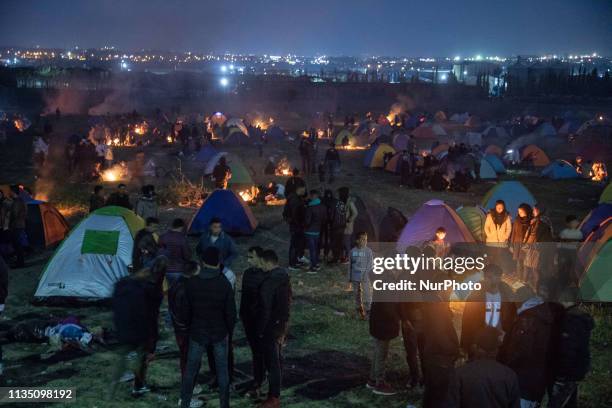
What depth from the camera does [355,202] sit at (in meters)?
11.4

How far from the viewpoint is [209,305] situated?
18.0 ft

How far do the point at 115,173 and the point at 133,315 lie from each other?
16.4 metres

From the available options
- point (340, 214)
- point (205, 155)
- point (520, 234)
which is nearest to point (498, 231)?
point (520, 234)

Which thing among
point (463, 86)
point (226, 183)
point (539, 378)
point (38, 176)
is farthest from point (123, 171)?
point (463, 86)

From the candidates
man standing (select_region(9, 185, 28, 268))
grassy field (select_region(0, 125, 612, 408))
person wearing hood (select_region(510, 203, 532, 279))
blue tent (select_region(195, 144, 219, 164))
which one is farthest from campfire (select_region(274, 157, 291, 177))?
person wearing hood (select_region(510, 203, 532, 279))

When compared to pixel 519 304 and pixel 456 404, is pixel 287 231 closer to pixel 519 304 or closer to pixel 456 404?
pixel 519 304

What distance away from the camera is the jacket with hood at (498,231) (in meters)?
10.7

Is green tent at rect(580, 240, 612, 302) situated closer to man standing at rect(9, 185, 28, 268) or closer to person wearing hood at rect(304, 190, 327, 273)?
person wearing hood at rect(304, 190, 327, 273)

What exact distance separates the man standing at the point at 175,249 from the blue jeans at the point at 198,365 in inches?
93.1

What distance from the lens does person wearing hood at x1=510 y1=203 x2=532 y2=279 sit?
10.1 metres

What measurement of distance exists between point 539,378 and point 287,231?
9.82 metres

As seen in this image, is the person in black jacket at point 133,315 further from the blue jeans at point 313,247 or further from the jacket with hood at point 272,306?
the blue jeans at point 313,247

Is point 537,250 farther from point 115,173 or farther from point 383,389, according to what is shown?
point 115,173

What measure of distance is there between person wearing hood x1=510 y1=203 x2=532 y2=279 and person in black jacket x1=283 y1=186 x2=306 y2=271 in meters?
3.60
